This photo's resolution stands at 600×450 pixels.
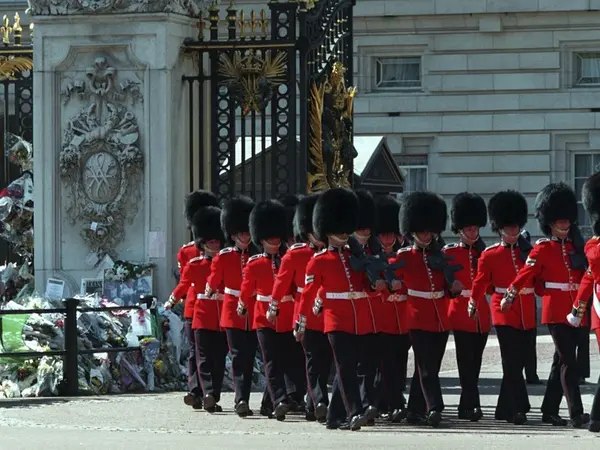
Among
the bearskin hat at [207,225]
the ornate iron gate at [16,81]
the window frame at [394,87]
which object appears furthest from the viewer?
the window frame at [394,87]

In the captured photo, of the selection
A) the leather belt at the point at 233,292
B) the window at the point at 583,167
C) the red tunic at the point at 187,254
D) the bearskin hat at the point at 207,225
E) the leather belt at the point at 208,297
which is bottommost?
the leather belt at the point at 208,297

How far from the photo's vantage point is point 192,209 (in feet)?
53.9

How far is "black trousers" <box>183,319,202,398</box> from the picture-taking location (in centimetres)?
1548

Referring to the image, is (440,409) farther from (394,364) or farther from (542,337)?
(542,337)

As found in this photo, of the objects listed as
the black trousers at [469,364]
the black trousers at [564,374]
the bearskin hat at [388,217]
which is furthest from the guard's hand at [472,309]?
the bearskin hat at [388,217]

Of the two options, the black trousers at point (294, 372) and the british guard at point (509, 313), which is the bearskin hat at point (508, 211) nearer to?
the british guard at point (509, 313)

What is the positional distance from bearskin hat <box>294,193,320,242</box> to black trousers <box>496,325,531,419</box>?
1429 mm

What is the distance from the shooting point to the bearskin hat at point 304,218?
14.6 m

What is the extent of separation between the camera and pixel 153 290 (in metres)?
17.5

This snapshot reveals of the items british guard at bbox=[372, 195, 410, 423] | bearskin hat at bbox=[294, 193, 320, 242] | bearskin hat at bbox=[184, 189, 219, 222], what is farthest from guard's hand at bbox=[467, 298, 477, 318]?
bearskin hat at bbox=[184, 189, 219, 222]

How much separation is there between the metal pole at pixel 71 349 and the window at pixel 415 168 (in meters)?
14.1

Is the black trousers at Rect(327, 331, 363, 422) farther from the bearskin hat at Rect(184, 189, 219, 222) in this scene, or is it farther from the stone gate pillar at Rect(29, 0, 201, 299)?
the stone gate pillar at Rect(29, 0, 201, 299)

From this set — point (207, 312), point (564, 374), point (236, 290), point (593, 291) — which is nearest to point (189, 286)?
point (207, 312)

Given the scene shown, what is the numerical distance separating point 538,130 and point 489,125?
680mm
